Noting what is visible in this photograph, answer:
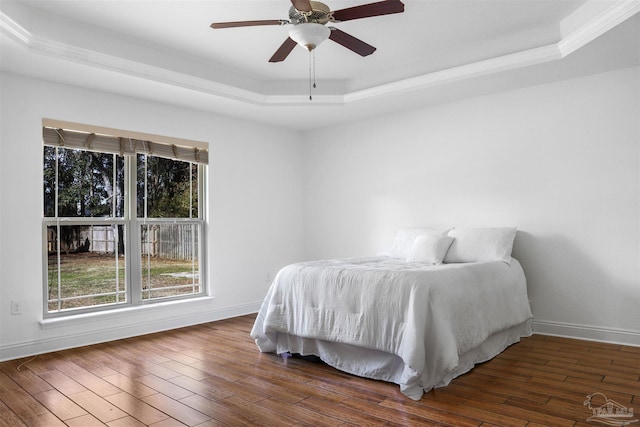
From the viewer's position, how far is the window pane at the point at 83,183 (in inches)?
158

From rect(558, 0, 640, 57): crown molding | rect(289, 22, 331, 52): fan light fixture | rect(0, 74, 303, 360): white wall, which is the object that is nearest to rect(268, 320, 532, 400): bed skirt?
rect(0, 74, 303, 360): white wall

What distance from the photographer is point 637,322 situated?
3.70 m

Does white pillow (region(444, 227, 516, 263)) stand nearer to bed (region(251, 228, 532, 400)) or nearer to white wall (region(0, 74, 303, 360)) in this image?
bed (region(251, 228, 532, 400))

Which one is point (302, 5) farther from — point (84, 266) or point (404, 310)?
point (84, 266)

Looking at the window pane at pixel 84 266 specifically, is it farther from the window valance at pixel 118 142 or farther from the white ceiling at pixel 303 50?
the white ceiling at pixel 303 50

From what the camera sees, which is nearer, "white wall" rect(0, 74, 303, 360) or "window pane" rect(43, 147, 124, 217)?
"white wall" rect(0, 74, 303, 360)

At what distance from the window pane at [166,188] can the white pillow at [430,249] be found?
256cm

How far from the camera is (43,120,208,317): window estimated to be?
4.04m

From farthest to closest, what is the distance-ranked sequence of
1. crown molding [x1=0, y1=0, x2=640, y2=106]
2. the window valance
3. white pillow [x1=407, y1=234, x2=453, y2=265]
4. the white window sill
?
1. white pillow [x1=407, y1=234, x2=453, y2=265]
2. the window valance
3. the white window sill
4. crown molding [x1=0, y1=0, x2=640, y2=106]

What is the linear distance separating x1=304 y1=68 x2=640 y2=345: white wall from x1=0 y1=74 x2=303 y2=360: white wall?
4.43 feet

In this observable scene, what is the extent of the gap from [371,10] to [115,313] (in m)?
3.52

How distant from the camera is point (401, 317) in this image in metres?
2.85

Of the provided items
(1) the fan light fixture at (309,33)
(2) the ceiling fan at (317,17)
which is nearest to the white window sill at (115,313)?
(2) the ceiling fan at (317,17)

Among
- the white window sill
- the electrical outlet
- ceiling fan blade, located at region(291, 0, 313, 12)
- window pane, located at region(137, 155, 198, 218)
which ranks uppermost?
ceiling fan blade, located at region(291, 0, 313, 12)
